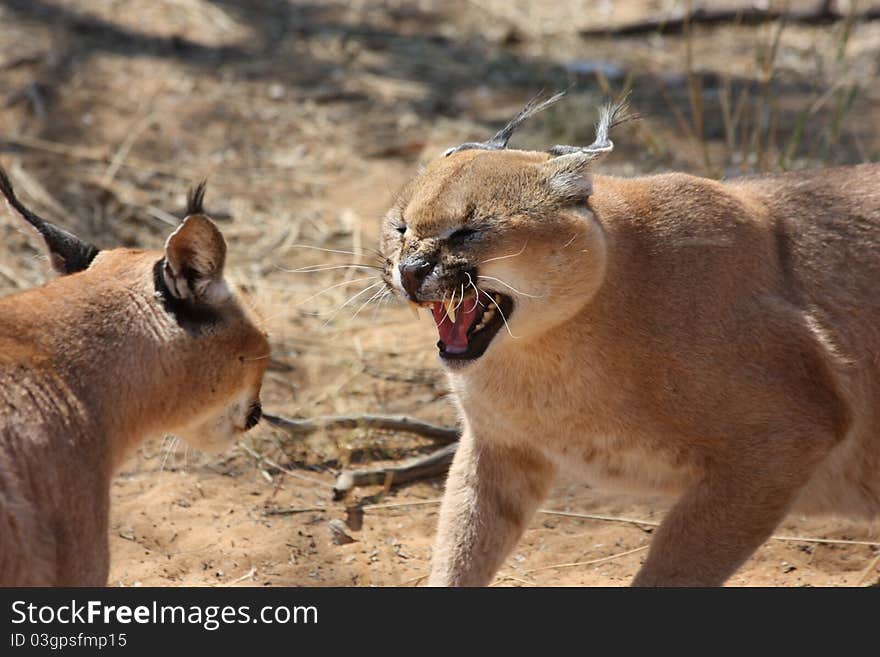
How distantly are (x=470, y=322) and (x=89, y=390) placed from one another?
1178 mm

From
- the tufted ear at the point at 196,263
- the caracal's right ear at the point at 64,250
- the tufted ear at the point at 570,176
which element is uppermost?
the caracal's right ear at the point at 64,250

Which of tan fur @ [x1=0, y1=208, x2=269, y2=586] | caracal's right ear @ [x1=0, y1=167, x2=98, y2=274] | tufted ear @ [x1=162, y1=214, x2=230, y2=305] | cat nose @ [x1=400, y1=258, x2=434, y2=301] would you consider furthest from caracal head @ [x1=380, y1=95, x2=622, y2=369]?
caracal's right ear @ [x1=0, y1=167, x2=98, y2=274]

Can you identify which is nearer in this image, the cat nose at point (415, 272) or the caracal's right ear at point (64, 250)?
the cat nose at point (415, 272)

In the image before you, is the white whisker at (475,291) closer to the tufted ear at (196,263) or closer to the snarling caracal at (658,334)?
the snarling caracal at (658,334)

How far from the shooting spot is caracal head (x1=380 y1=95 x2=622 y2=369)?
154 inches

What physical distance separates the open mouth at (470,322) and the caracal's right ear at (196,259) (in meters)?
0.68

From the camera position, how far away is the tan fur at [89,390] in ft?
12.0

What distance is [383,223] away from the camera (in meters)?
4.33

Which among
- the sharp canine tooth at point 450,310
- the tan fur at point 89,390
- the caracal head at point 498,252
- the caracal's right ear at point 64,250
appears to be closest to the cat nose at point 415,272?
the caracal head at point 498,252

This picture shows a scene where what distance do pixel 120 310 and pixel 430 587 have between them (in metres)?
1.39

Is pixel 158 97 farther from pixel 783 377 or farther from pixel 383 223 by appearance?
pixel 783 377

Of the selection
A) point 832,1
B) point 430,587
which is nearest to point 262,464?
point 430,587

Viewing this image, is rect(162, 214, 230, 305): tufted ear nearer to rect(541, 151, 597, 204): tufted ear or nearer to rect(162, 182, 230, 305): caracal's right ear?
rect(162, 182, 230, 305): caracal's right ear

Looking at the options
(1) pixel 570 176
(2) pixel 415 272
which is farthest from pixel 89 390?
(1) pixel 570 176
